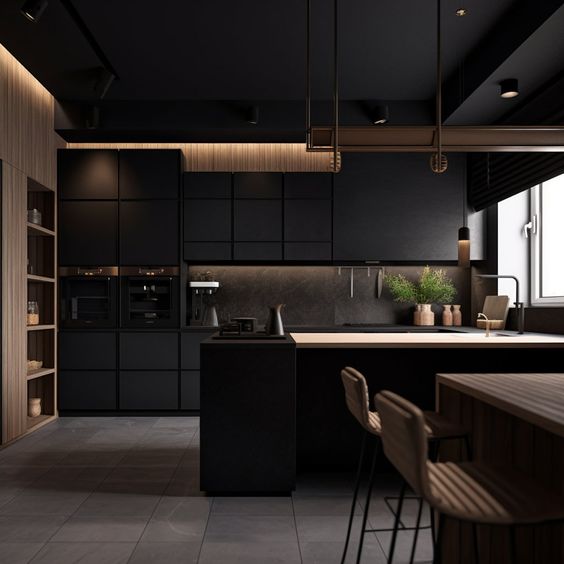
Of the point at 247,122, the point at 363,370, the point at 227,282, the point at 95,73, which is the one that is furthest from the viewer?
the point at 227,282

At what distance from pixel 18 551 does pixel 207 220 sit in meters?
3.82

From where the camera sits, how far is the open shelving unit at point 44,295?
18.0 feet

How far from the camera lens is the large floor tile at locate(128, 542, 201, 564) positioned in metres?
2.44

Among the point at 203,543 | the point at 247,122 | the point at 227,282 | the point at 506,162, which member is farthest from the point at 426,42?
the point at 203,543

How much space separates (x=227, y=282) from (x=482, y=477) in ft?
15.8

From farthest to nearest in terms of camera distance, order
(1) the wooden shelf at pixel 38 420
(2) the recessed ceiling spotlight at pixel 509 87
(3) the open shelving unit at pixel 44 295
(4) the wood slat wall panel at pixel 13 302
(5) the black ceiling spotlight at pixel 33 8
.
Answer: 1. (3) the open shelving unit at pixel 44 295
2. (1) the wooden shelf at pixel 38 420
3. (4) the wood slat wall panel at pixel 13 302
4. (2) the recessed ceiling spotlight at pixel 509 87
5. (5) the black ceiling spotlight at pixel 33 8

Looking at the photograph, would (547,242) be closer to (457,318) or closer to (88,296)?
(457,318)

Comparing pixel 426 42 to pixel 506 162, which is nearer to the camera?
pixel 426 42

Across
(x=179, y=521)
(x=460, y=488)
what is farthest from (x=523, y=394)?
(x=179, y=521)

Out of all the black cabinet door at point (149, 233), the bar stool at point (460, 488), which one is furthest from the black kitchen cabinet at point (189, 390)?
the bar stool at point (460, 488)

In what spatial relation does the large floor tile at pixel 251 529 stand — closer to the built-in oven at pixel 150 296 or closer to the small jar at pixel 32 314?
the built-in oven at pixel 150 296

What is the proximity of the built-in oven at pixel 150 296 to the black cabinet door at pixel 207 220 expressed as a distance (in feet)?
1.51

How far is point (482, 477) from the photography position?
1650mm

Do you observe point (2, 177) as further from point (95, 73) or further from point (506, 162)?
point (506, 162)
